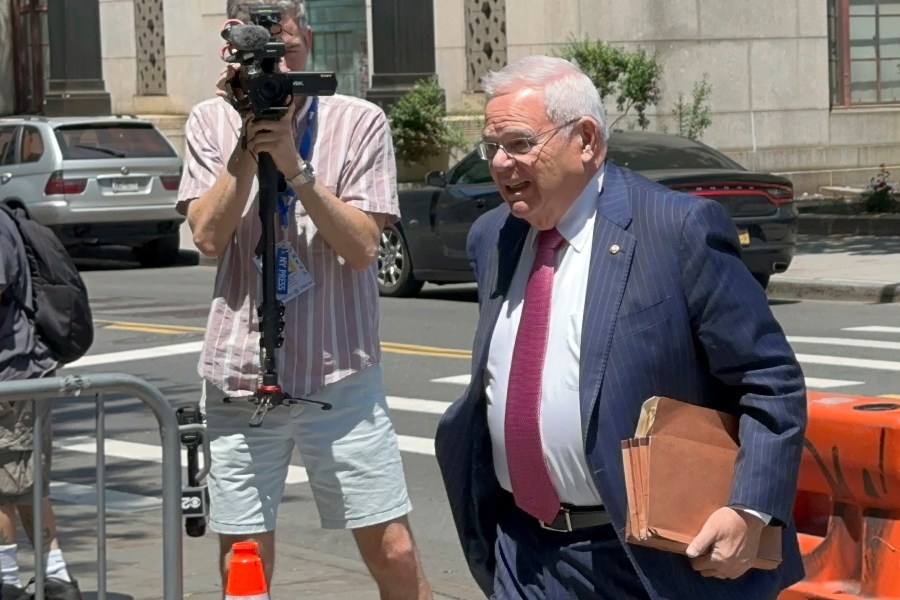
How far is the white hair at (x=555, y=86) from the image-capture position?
3.64m

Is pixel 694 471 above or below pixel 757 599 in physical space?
above

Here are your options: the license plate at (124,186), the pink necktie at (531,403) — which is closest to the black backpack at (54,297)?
the pink necktie at (531,403)

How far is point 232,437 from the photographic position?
4.83 metres

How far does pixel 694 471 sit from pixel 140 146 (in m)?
19.0

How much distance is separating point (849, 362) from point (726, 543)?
29.6ft

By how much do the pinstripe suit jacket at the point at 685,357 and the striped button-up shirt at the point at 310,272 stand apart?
1.34 meters

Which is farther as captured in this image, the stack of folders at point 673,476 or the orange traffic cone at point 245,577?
the orange traffic cone at point 245,577

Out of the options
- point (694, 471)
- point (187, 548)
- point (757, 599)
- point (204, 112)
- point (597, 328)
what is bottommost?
point (187, 548)

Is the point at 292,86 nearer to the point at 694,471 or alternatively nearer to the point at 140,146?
the point at 694,471

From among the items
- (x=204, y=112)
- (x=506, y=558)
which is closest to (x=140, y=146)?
(x=204, y=112)

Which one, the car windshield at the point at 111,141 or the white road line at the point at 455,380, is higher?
the car windshield at the point at 111,141

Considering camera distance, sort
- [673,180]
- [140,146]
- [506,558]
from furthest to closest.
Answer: [140,146] → [673,180] → [506,558]

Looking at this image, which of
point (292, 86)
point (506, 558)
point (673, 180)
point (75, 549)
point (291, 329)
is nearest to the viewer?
point (506, 558)

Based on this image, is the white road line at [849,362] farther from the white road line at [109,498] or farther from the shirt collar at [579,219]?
the shirt collar at [579,219]
